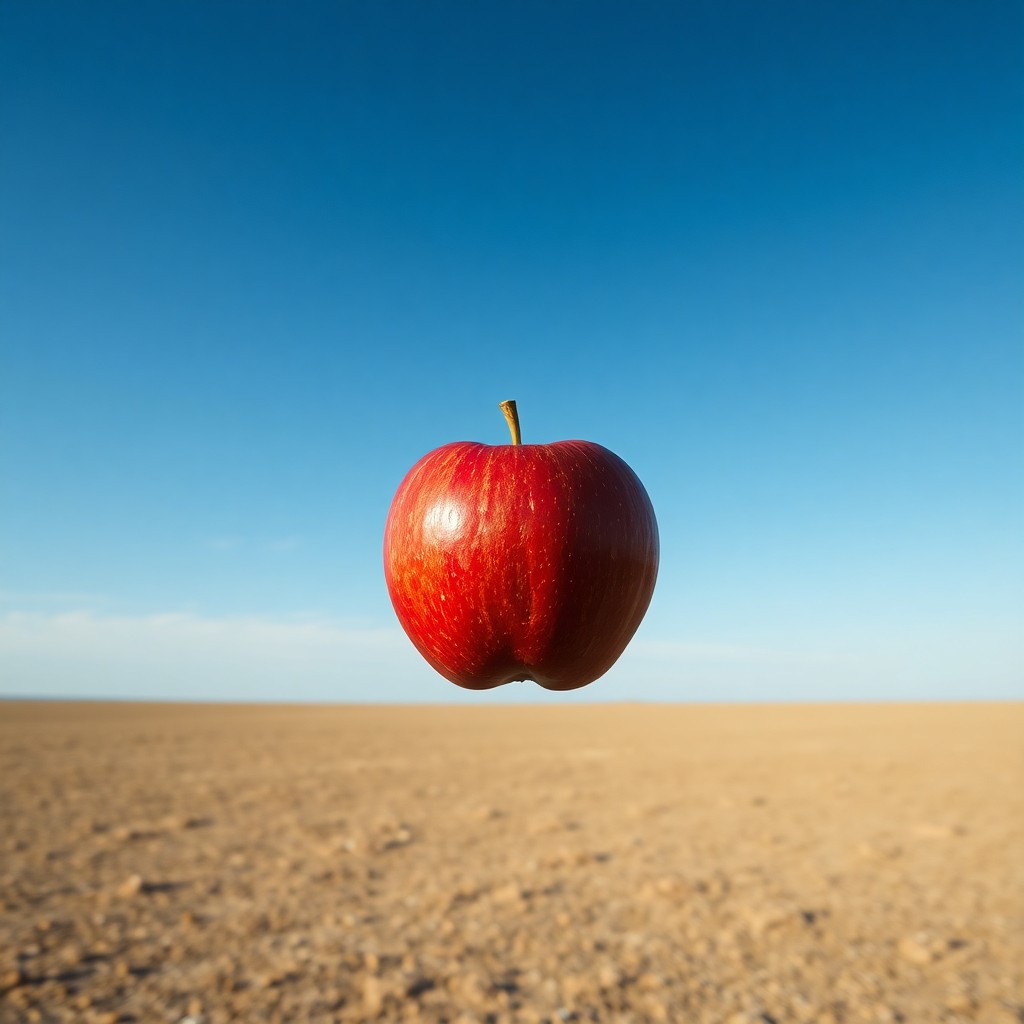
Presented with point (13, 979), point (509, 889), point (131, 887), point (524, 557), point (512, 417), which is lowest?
point (13, 979)

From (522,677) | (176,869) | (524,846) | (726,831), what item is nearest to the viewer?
(522,677)

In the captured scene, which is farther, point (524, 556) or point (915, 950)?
point (915, 950)

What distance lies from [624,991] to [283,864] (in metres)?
22.4

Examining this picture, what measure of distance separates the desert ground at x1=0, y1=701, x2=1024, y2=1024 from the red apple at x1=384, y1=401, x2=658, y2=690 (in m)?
29.5

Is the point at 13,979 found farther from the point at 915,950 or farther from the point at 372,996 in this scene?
the point at 915,950

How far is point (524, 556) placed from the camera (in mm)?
2461

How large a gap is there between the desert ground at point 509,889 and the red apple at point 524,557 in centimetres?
2954

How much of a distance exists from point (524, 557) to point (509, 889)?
40946mm

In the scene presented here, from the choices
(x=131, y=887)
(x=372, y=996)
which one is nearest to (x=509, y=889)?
(x=372, y=996)

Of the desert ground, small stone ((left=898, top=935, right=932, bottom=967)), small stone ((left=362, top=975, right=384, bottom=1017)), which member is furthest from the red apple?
small stone ((left=898, top=935, right=932, bottom=967))

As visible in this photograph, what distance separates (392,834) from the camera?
49.2m

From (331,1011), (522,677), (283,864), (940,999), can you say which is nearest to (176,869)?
(283,864)

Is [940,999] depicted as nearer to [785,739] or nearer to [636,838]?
[636,838]

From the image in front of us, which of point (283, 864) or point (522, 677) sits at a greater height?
point (522, 677)
